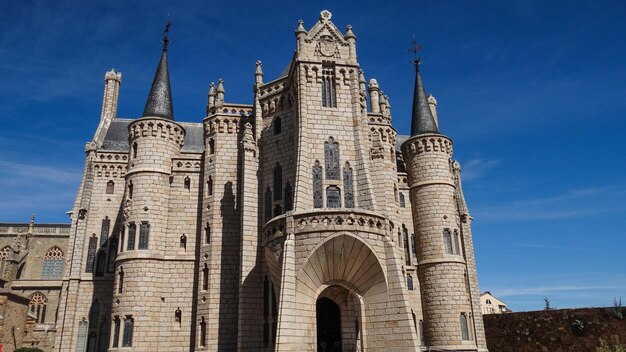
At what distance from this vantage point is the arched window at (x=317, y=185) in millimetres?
23484

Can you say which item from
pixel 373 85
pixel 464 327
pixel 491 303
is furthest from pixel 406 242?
pixel 491 303

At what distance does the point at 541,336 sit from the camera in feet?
93.8

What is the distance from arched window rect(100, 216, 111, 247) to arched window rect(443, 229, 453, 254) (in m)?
23.1

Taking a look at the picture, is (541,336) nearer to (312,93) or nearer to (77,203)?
(312,93)

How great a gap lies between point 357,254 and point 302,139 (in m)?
6.71

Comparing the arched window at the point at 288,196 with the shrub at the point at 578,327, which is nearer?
the arched window at the point at 288,196

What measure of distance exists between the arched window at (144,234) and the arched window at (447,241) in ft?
62.2

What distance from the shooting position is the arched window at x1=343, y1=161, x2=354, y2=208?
23.7 m

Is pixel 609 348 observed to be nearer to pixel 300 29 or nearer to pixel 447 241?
pixel 447 241

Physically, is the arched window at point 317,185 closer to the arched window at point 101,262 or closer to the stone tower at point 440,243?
the stone tower at point 440,243

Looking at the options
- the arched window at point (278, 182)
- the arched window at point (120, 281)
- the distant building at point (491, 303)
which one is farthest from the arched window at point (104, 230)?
the distant building at point (491, 303)

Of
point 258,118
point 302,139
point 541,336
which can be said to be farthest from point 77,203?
point 541,336

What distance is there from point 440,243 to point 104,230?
75.7ft

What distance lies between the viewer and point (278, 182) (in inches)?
1081
